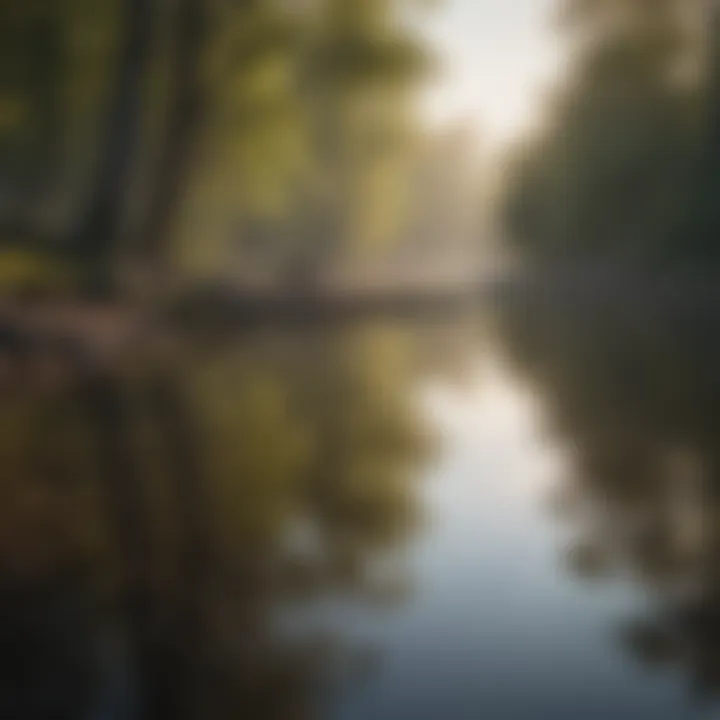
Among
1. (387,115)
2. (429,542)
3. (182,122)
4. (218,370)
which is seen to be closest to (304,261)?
(387,115)

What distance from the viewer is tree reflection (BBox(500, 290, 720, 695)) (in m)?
2.66

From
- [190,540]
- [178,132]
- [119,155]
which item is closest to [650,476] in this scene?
[190,540]

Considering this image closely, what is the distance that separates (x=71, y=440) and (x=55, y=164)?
14.6 meters

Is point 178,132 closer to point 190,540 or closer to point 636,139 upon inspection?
point 190,540

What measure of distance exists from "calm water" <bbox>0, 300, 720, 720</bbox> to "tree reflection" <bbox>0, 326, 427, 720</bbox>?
1 centimetres

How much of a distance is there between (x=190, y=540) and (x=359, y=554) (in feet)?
1.82

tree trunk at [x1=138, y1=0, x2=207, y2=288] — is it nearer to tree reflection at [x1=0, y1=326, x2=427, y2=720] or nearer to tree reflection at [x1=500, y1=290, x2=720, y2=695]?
tree reflection at [x1=500, y1=290, x2=720, y2=695]

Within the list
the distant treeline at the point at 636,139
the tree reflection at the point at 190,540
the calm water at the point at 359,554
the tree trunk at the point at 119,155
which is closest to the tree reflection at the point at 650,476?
the calm water at the point at 359,554

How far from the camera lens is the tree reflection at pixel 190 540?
7.68ft

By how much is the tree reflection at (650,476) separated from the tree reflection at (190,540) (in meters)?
0.69

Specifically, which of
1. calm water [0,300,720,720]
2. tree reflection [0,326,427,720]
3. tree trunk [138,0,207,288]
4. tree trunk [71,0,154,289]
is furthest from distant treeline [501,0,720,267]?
tree reflection [0,326,427,720]

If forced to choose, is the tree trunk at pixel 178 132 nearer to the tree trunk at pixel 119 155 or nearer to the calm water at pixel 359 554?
the tree trunk at pixel 119 155

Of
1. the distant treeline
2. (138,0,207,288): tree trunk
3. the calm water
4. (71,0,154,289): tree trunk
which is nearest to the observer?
the calm water

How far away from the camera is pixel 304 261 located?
24.7m
